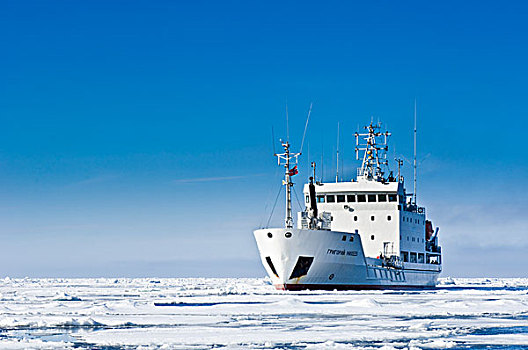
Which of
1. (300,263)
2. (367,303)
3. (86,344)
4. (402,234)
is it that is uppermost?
(402,234)

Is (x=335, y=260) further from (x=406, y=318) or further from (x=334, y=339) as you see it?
(x=334, y=339)

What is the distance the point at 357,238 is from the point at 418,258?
1097 cm

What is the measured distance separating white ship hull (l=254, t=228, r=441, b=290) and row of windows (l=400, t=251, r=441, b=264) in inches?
209

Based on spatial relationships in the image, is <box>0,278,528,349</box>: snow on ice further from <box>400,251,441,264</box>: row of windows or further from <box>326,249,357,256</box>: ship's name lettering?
<box>400,251,441,264</box>: row of windows

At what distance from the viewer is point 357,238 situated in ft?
138

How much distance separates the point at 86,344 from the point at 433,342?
8.02m

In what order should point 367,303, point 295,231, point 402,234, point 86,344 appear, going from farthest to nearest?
point 402,234 < point 295,231 < point 367,303 < point 86,344

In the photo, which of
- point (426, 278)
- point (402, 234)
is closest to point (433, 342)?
point (402, 234)

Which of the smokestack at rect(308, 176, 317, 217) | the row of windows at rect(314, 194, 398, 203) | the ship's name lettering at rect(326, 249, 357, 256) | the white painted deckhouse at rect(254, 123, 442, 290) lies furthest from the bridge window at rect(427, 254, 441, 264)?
the smokestack at rect(308, 176, 317, 217)

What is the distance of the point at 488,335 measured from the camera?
19.7 meters

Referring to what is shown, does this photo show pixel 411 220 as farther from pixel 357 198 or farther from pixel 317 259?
pixel 317 259

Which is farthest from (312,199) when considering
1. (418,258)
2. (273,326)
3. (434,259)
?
(273,326)

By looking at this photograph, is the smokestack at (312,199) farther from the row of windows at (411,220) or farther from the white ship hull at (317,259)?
the row of windows at (411,220)

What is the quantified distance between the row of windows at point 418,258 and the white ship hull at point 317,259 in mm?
5311
